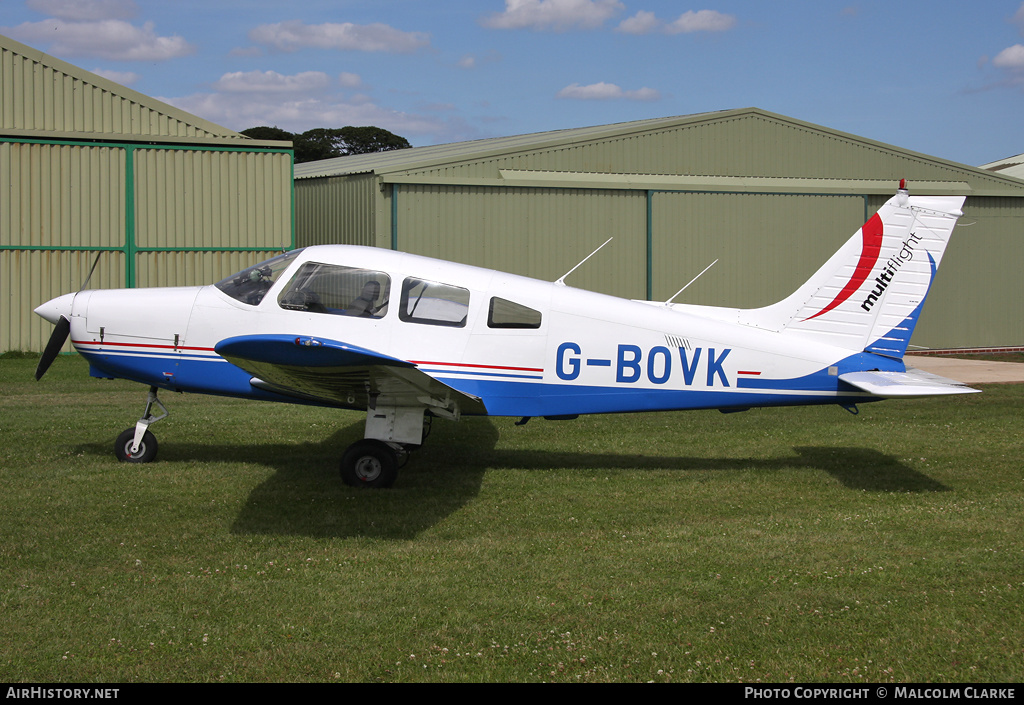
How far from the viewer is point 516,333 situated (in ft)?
26.7

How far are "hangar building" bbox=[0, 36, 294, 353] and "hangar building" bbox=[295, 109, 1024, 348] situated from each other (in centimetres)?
257

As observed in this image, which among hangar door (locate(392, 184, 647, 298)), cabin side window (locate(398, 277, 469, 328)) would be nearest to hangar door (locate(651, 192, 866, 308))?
hangar door (locate(392, 184, 647, 298))

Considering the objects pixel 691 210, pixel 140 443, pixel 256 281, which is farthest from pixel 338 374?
pixel 691 210

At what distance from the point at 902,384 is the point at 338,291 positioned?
4914 mm

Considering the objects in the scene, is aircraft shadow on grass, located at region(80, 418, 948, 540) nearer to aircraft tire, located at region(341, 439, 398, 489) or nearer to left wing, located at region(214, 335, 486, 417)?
aircraft tire, located at region(341, 439, 398, 489)

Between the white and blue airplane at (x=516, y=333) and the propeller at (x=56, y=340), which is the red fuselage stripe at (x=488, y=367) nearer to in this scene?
the white and blue airplane at (x=516, y=333)

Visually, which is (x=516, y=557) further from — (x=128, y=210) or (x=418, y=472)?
(x=128, y=210)

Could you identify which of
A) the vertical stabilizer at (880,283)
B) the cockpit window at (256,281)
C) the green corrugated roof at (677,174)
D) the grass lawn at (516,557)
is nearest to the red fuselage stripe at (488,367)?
the grass lawn at (516,557)

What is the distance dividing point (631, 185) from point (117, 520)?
47.1 ft

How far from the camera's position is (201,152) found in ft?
62.3

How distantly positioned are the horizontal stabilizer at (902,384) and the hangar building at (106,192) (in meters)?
14.2

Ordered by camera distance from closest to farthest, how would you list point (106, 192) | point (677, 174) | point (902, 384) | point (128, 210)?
point (902, 384), point (106, 192), point (128, 210), point (677, 174)
